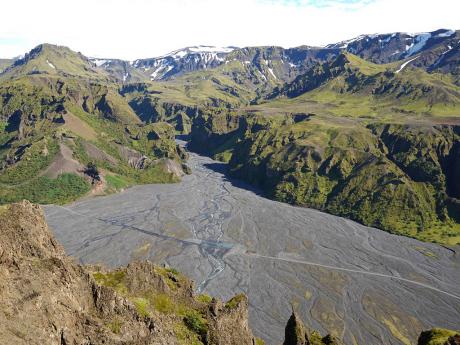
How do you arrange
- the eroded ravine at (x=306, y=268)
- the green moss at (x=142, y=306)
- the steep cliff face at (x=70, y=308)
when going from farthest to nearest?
the eroded ravine at (x=306, y=268) < the green moss at (x=142, y=306) < the steep cliff face at (x=70, y=308)

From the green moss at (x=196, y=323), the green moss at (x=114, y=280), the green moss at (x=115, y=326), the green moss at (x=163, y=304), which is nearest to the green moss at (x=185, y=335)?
the green moss at (x=196, y=323)

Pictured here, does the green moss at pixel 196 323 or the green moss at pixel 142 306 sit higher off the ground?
the green moss at pixel 142 306

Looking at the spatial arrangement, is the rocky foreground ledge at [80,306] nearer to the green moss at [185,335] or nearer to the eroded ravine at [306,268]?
the green moss at [185,335]

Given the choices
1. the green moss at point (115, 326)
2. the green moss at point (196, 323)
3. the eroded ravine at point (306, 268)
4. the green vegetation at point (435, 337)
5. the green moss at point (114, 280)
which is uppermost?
the green moss at point (115, 326)

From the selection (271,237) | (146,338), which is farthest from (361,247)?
(146,338)

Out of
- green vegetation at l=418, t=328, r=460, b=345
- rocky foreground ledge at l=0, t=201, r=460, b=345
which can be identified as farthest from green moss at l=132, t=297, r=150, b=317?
green vegetation at l=418, t=328, r=460, b=345

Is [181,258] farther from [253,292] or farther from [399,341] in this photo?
[399,341]

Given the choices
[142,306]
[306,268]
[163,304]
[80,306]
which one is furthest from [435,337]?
[306,268]

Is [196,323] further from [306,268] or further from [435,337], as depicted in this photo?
[306,268]

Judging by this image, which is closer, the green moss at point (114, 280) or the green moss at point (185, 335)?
the green moss at point (185, 335)
